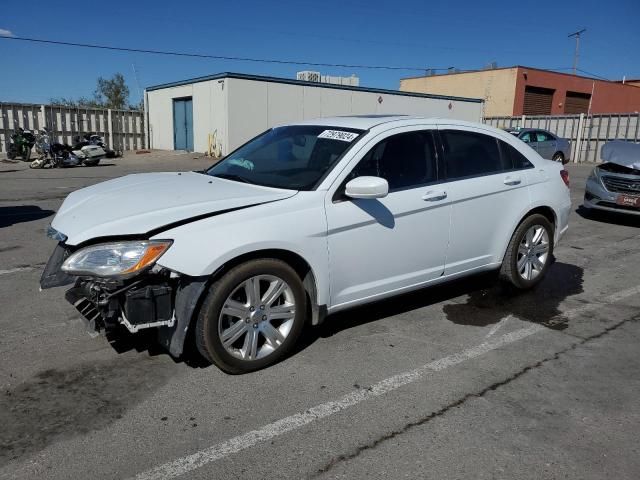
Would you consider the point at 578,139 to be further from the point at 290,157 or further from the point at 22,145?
the point at 290,157

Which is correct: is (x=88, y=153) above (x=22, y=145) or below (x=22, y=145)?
below

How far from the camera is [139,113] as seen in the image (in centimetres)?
2806

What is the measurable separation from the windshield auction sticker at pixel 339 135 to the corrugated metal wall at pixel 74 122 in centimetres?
2091

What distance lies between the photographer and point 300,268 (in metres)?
3.75

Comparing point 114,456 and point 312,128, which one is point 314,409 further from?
point 312,128

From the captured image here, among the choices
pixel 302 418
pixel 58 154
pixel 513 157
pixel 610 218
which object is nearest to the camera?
pixel 302 418

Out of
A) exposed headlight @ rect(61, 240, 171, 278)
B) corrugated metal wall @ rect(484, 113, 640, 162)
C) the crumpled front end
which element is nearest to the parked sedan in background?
corrugated metal wall @ rect(484, 113, 640, 162)

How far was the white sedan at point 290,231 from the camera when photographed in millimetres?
3223

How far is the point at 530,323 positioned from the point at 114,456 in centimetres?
350

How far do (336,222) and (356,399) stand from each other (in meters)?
1.20

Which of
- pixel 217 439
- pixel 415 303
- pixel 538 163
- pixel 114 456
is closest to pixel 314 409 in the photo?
pixel 217 439

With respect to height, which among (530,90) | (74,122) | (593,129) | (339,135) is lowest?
(74,122)

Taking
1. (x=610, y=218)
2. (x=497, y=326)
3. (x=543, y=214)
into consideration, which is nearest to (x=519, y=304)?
(x=497, y=326)

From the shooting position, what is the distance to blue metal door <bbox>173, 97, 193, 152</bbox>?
25484 millimetres
